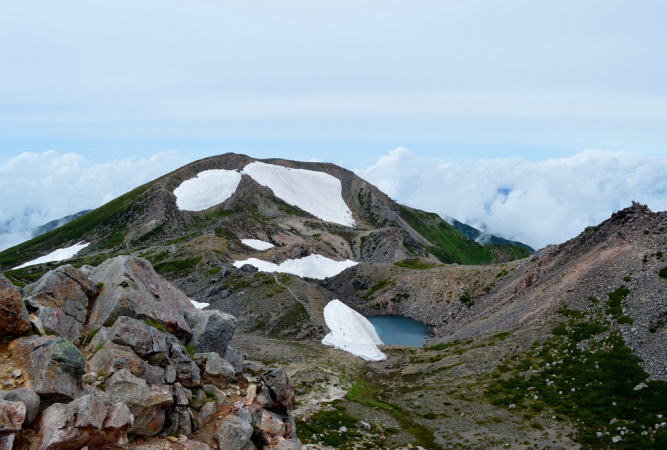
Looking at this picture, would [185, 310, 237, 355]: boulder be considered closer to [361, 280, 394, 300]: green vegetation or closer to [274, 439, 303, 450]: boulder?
[274, 439, 303, 450]: boulder

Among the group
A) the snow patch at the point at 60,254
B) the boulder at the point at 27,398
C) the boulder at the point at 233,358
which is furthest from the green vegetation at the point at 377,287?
the snow patch at the point at 60,254

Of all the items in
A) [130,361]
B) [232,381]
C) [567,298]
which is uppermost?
[567,298]

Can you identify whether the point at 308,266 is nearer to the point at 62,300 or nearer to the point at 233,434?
the point at 62,300

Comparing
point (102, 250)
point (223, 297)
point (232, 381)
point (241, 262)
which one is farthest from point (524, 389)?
point (102, 250)

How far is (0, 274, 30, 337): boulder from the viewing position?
2017cm

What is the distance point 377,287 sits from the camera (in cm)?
13375

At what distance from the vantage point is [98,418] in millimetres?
17484

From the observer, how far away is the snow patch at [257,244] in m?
150

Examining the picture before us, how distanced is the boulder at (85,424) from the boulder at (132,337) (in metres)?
4.95

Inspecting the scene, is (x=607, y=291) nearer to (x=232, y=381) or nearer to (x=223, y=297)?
(x=232, y=381)

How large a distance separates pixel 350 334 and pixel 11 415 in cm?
7907

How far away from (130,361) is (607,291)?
68653 mm

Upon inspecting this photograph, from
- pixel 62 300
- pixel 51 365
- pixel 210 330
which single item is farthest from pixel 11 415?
pixel 210 330

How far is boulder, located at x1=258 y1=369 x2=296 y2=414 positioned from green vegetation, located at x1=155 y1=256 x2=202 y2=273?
97086 millimetres
